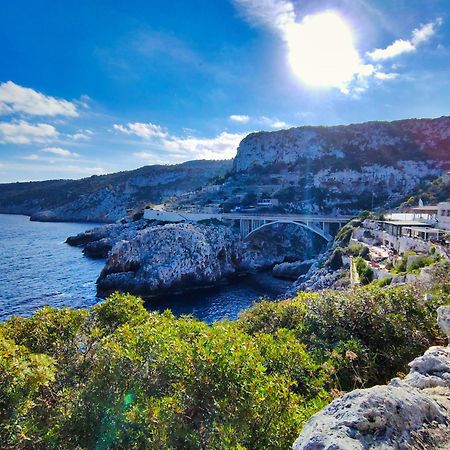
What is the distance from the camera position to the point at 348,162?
83250mm

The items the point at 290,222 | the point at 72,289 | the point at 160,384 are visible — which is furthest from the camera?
the point at 290,222

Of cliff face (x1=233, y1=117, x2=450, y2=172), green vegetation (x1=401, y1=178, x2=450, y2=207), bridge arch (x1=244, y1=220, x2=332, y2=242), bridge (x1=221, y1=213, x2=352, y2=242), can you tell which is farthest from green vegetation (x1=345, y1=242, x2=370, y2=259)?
cliff face (x1=233, y1=117, x2=450, y2=172)

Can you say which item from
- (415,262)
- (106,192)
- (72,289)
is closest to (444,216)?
(415,262)

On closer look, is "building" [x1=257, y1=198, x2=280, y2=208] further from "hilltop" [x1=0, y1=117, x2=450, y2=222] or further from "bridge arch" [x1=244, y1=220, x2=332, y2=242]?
"bridge arch" [x1=244, y1=220, x2=332, y2=242]

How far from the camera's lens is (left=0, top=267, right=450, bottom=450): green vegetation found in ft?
14.8

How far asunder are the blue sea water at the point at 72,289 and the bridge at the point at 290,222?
10.6 m

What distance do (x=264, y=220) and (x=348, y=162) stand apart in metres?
39.8

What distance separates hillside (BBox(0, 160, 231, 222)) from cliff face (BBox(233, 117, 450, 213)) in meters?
43.2

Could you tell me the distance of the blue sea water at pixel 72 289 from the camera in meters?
30.6

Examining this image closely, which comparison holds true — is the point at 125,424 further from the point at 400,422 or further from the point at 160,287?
the point at 160,287

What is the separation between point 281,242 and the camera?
2259 inches

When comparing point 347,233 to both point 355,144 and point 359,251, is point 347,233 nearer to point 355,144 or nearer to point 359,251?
point 359,251

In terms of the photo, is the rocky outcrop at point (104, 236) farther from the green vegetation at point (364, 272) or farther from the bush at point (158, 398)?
the bush at point (158, 398)

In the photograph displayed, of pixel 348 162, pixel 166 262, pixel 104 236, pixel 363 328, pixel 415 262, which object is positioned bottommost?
pixel 166 262
